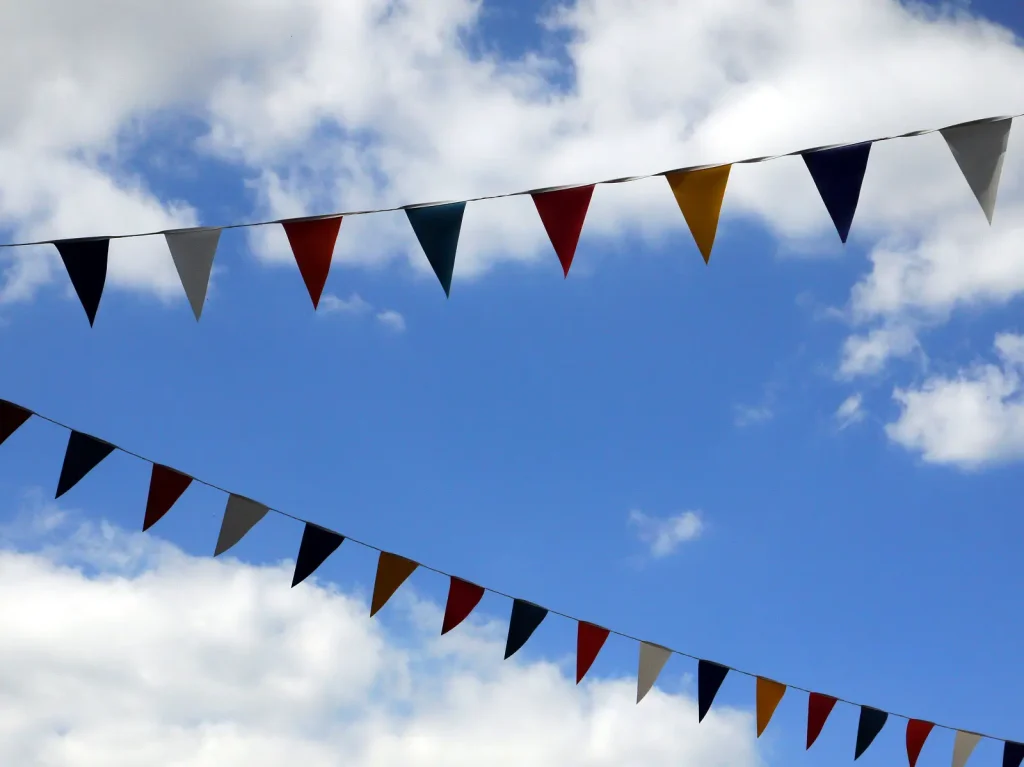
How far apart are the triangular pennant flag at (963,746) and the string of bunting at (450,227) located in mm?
4608

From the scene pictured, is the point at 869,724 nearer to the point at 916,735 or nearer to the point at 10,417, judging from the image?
the point at 916,735

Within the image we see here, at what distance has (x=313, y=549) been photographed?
612 cm

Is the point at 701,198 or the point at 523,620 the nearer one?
the point at 701,198

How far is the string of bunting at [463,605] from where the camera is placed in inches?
214

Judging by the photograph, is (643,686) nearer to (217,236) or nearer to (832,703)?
(832,703)

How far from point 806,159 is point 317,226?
1.99 metres

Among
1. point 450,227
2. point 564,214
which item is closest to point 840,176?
point 564,214

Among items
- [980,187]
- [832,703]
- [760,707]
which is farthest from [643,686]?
[980,187]

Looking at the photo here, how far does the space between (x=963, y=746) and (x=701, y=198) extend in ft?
16.0

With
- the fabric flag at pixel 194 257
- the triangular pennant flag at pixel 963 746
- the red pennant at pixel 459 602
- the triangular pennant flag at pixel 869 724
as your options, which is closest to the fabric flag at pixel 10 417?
the fabric flag at pixel 194 257

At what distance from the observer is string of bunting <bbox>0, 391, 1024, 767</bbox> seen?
17.8 ft

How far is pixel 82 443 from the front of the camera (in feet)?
17.7

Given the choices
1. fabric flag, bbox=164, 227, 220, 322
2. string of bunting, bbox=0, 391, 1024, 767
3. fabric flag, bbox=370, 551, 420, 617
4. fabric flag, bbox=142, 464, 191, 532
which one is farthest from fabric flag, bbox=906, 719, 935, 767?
fabric flag, bbox=164, 227, 220, 322

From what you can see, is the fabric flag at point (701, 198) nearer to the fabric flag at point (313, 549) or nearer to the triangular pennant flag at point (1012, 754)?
the fabric flag at point (313, 549)
